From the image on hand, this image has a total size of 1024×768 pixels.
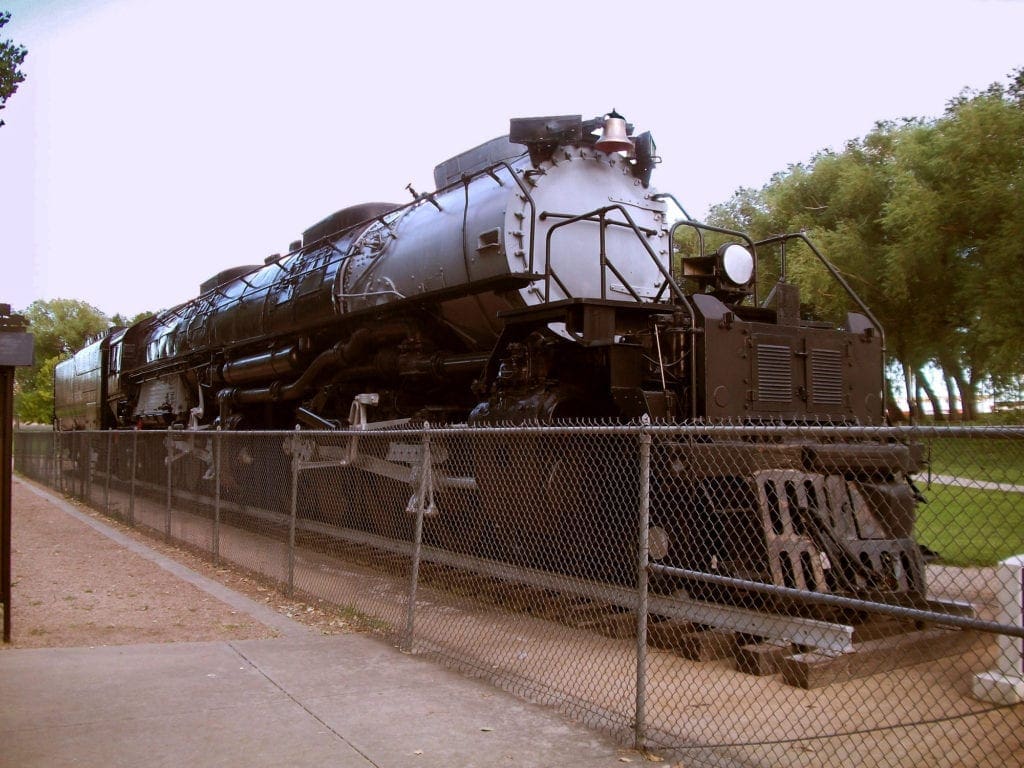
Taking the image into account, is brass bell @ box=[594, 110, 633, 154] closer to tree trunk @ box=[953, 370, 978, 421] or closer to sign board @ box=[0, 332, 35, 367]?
sign board @ box=[0, 332, 35, 367]

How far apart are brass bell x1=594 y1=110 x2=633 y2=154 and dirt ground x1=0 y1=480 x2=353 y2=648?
486cm

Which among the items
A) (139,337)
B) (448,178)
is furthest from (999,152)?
(139,337)

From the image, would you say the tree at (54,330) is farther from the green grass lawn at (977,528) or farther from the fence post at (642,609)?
the fence post at (642,609)

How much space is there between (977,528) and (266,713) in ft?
11.9

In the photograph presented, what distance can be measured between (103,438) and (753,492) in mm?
14502

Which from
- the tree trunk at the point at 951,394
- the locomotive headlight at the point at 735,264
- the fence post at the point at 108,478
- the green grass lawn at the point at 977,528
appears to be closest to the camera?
the green grass lawn at the point at 977,528

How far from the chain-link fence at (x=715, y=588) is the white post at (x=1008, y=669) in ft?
0.05

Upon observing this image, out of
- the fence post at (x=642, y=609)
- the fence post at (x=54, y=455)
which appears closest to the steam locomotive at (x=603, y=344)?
the fence post at (x=642, y=609)

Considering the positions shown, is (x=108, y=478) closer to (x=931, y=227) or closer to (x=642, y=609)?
(x=642, y=609)

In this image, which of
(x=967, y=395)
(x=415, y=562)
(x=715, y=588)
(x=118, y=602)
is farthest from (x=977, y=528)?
(x=967, y=395)

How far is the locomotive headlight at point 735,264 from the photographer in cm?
739

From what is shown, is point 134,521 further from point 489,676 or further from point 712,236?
point 712,236

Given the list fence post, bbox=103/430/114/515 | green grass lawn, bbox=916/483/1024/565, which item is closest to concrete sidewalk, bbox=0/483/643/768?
green grass lawn, bbox=916/483/1024/565

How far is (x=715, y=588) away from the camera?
6.10 metres
